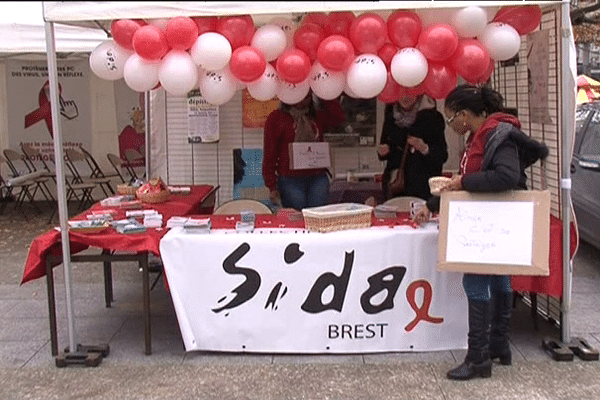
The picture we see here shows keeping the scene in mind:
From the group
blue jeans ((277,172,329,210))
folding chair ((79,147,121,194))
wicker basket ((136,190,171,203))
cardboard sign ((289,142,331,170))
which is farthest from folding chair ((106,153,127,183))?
cardboard sign ((289,142,331,170))

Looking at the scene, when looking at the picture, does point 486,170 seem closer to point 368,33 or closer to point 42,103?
point 368,33

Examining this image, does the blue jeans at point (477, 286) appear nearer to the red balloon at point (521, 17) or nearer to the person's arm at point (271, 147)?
the red balloon at point (521, 17)

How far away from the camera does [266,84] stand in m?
4.92

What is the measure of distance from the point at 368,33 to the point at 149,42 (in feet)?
4.63

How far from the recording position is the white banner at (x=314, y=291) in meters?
4.55

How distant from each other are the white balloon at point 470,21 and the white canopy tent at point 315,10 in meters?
0.11

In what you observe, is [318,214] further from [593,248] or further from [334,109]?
[593,248]

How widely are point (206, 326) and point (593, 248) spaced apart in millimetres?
5409

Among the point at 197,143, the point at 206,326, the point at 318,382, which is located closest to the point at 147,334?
the point at 206,326

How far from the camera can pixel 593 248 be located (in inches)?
326

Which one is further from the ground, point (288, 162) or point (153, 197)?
point (288, 162)

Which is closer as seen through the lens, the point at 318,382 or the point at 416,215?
the point at 318,382

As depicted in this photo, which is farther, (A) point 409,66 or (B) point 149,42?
(A) point 409,66

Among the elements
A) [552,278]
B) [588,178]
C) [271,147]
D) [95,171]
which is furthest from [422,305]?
[95,171]
